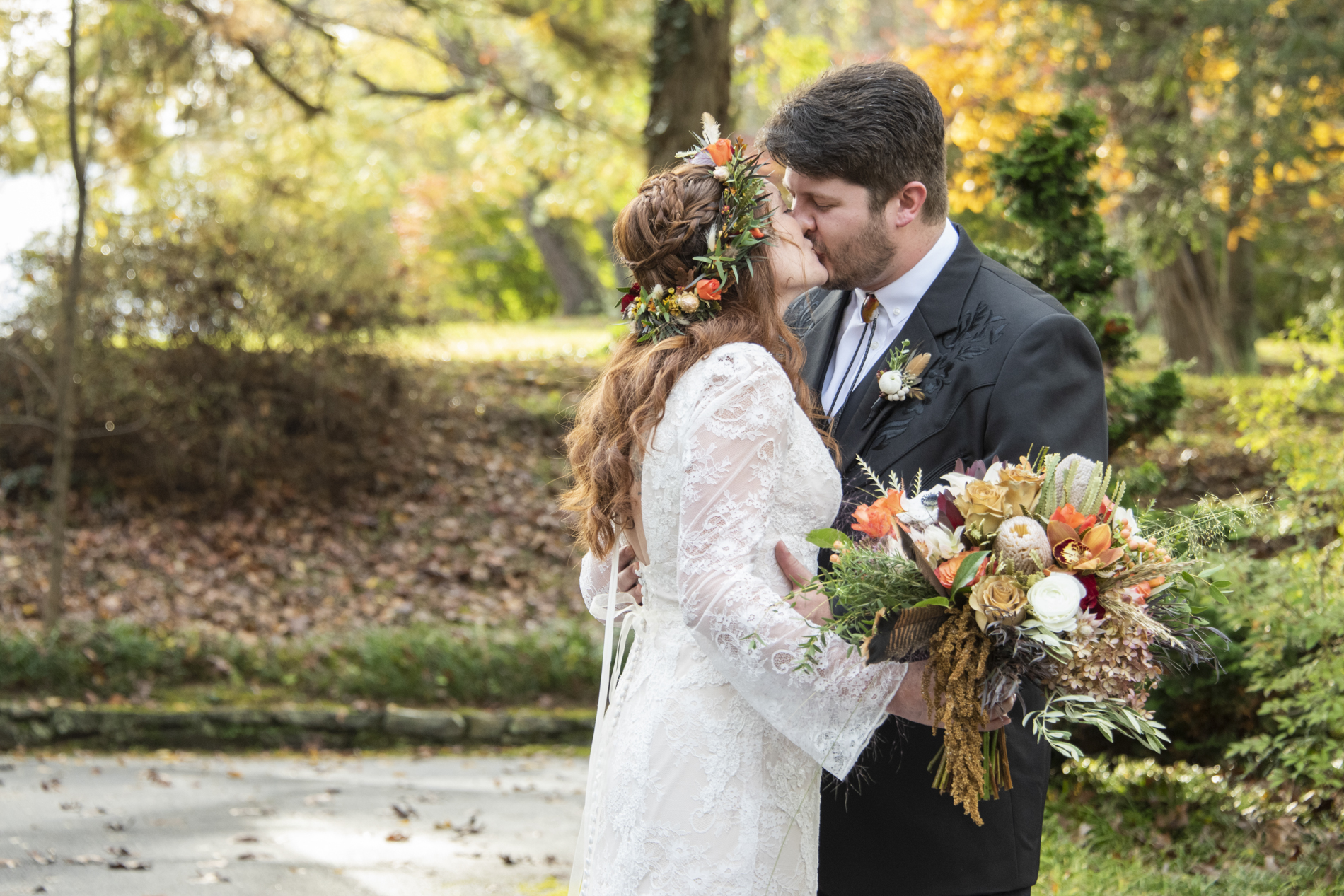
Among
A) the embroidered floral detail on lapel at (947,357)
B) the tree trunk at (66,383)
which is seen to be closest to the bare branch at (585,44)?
the tree trunk at (66,383)

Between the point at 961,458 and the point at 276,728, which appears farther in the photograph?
the point at 276,728

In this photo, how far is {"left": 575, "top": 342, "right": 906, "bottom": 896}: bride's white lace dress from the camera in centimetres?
213

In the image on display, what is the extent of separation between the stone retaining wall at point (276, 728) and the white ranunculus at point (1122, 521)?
6106mm

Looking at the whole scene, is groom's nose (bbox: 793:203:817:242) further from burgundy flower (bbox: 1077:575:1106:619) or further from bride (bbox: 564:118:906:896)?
burgundy flower (bbox: 1077:575:1106:619)

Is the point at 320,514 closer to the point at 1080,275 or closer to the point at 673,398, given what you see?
the point at 1080,275

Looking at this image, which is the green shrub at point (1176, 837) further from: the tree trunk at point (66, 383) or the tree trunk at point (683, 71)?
the tree trunk at point (683, 71)

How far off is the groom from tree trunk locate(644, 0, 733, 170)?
777 cm

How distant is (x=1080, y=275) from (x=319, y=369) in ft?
22.2

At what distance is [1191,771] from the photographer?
5449 millimetres

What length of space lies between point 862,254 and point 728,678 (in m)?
1.06

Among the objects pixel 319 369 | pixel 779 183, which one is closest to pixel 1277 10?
pixel 319 369

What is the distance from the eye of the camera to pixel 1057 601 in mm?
1761

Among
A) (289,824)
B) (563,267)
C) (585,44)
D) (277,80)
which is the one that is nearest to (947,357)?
(289,824)

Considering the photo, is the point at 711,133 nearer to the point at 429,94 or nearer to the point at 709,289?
the point at 709,289
